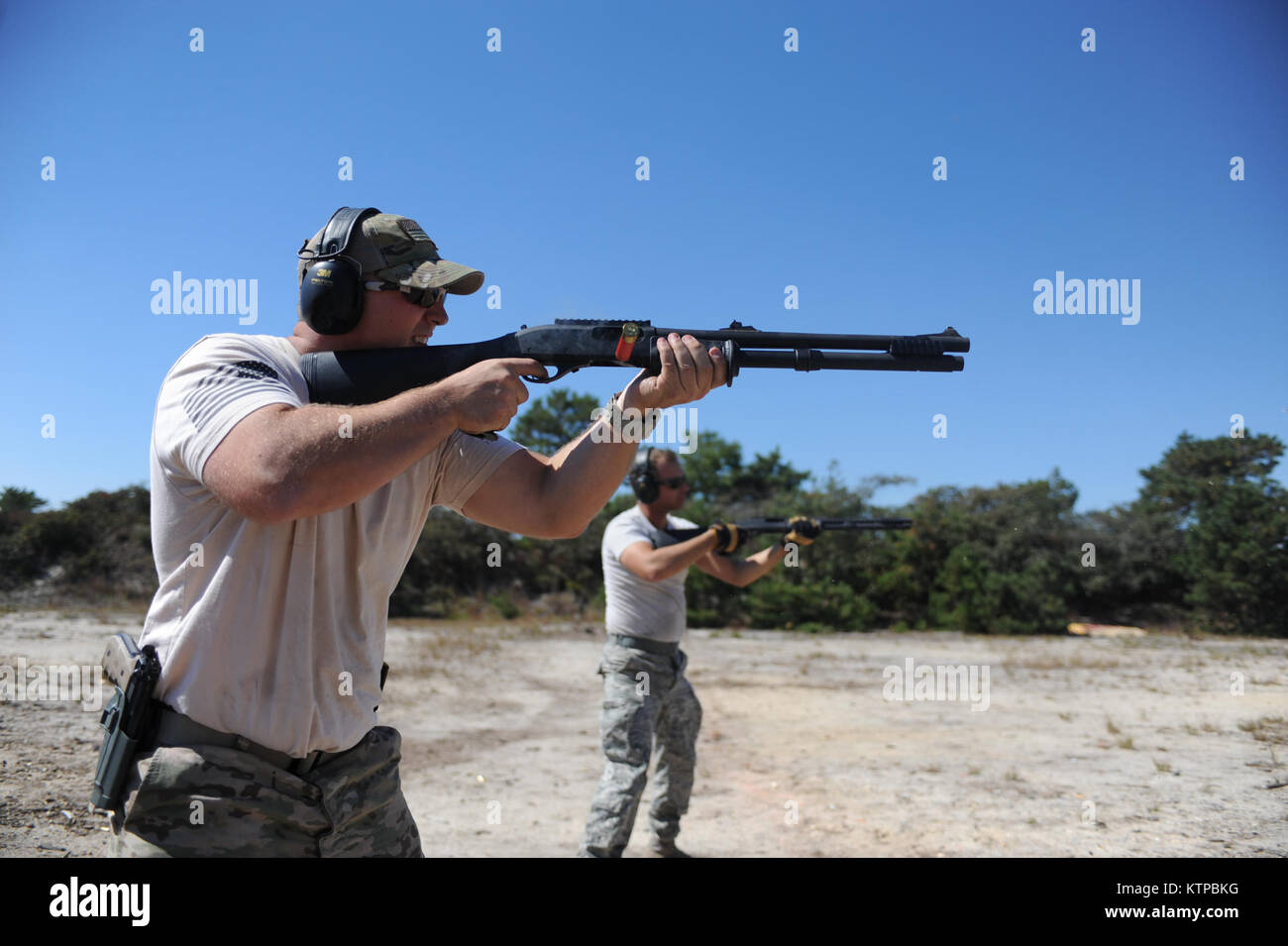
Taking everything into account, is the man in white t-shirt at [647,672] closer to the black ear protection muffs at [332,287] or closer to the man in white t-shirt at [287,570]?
the man in white t-shirt at [287,570]

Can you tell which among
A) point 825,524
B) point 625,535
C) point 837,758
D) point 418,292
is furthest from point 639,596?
point 418,292

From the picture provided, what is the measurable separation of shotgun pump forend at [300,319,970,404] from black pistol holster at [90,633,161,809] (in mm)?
765

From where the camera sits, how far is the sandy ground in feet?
19.9

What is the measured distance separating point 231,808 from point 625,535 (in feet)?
14.3

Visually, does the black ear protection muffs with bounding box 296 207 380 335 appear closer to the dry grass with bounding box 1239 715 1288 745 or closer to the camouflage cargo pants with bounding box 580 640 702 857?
the camouflage cargo pants with bounding box 580 640 702 857

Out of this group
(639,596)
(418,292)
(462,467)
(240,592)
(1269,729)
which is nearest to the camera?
(240,592)

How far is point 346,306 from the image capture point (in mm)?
2482

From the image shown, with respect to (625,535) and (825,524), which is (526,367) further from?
(825,524)

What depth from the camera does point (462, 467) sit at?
2.74 metres

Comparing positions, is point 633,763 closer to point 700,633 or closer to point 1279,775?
point 1279,775

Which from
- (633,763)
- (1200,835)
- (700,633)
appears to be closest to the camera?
(633,763)
